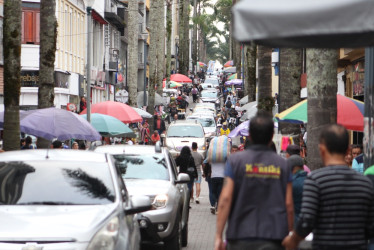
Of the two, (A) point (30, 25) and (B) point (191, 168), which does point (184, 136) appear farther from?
(B) point (191, 168)

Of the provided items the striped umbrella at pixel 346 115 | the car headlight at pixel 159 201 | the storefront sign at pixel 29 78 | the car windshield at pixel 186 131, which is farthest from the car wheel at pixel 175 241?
→ the storefront sign at pixel 29 78

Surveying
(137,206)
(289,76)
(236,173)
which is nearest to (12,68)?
(289,76)

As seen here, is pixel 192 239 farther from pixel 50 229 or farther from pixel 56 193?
pixel 50 229

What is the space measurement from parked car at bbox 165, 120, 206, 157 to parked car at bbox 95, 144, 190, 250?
1987 cm

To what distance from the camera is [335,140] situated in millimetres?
6523

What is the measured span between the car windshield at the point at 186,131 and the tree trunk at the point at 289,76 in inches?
574

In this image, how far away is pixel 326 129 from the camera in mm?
6629

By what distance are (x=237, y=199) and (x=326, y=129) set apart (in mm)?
888

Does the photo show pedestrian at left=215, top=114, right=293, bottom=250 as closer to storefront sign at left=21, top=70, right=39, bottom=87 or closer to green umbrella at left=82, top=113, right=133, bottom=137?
green umbrella at left=82, top=113, right=133, bottom=137

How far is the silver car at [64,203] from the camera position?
8.02 metres

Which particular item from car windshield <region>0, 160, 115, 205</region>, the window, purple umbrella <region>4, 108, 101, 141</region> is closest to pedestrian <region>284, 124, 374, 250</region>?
car windshield <region>0, 160, 115, 205</region>

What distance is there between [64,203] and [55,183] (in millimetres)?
414

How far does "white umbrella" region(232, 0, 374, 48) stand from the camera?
18.7 ft

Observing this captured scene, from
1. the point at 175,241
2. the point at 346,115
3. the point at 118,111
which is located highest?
the point at 346,115
